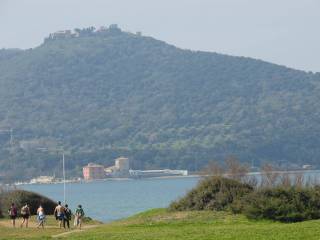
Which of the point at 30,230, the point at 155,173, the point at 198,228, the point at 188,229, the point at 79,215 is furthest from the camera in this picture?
the point at 155,173

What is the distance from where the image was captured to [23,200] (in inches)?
2000

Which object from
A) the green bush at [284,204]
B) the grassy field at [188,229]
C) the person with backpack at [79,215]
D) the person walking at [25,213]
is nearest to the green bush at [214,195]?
the grassy field at [188,229]

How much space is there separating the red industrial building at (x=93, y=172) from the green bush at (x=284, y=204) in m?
144

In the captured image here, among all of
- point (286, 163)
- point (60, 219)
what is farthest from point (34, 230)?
point (286, 163)

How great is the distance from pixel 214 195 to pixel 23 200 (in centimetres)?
1265

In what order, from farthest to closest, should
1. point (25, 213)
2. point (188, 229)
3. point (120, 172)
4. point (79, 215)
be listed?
point (120, 172) < point (25, 213) < point (79, 215) < point (188, 229)

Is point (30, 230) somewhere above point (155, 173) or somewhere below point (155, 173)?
below

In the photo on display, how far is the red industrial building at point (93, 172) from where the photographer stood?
182 meters

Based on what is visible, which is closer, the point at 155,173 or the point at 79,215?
the point at 79,215

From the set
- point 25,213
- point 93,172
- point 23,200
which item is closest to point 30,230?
point 25,213

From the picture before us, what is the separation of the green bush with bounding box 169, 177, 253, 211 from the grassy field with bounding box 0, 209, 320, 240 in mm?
1095

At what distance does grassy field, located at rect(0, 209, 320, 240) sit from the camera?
93.4ft

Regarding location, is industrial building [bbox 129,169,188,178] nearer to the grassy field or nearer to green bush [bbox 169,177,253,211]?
green bush [bbox 169,177,253,211]

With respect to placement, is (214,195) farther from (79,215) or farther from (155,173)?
(155,173)
